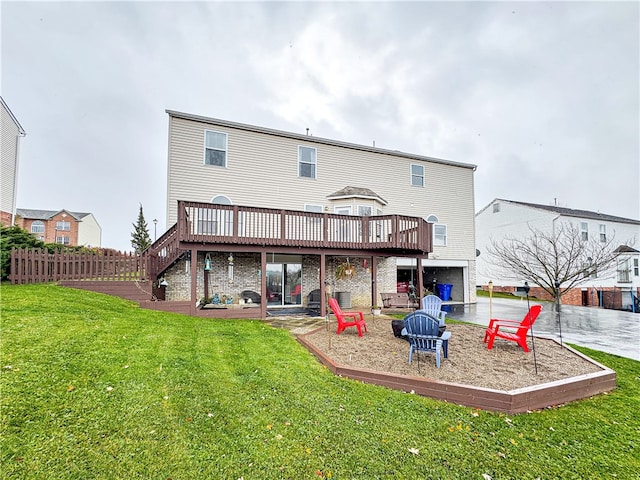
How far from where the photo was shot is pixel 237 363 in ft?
17.9

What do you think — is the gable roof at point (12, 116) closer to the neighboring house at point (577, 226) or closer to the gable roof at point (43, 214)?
the gable roof at point (43, 214)

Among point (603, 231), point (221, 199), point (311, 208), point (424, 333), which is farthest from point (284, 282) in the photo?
point (603, 231)

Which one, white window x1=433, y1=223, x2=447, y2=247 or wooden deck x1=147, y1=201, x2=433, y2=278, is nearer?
wooden deck x1=147, y1=201, x2=433, y2=278

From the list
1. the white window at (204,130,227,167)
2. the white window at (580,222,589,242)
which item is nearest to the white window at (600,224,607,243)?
the white window at (580,222,589,242)

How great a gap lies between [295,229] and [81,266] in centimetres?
729

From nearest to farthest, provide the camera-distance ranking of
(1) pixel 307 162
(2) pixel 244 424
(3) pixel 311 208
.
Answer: (2) pixel 244 424 → (3) pixel 311 208 → (1) pixel 307 162

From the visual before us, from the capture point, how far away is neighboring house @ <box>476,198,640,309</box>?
72.1 feet

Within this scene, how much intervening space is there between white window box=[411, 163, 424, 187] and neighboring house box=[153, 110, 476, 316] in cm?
7

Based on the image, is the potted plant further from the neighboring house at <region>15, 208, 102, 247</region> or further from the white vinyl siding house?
the neighboring house at <region>15, 208, 102, 247</region>

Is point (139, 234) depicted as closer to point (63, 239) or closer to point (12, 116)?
point (63, 239)

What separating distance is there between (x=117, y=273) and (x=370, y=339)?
8.58 m

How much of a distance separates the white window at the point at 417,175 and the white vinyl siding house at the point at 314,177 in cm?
7

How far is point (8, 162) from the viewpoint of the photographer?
51.6 ft

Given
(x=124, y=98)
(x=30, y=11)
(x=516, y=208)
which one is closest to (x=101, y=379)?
(x=30, y=11)
